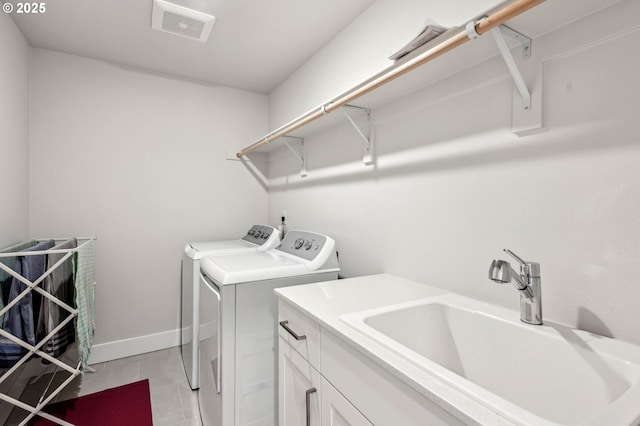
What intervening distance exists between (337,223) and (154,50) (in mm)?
1873

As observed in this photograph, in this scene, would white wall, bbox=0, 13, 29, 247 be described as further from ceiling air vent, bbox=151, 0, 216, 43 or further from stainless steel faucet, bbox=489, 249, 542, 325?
stainless steel faucet, bbox=489, 249, 542, 325

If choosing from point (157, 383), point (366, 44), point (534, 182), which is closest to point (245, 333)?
point (157, 383)

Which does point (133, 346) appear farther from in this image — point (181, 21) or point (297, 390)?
point (181, 21)

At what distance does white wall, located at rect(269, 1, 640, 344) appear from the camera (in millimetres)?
839

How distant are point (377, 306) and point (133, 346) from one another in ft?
7.89

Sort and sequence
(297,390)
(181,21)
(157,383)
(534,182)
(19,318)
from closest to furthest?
(534,182) < (297,390) < (19,318) < (181,21) < (157,383)

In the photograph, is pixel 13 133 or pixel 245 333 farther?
pixel 13 133

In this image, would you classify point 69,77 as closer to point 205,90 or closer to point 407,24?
point 205,90

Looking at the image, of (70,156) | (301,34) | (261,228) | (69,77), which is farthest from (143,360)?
(301,34)

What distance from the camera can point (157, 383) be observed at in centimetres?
215

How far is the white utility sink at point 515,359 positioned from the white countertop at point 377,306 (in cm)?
2

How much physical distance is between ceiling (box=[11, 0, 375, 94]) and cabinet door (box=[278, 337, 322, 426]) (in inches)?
71.3

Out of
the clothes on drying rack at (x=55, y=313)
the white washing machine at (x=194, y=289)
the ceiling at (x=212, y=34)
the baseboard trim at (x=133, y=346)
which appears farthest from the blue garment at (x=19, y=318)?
the ceiling at (x=212, y=34)

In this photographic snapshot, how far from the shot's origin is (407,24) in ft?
4.61
